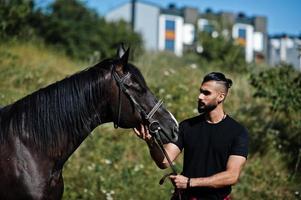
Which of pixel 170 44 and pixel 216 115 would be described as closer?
pixel 216 115

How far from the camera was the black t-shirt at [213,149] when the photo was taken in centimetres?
369

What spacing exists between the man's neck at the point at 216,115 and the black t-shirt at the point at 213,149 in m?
0.03

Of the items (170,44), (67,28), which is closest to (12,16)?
(67,28)

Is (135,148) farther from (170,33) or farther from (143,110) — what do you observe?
(170,33)

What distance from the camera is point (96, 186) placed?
686cm

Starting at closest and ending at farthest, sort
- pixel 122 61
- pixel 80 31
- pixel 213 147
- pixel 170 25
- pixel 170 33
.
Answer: pixel 122 61 < pixel 213 147 < pixel 80 31 < pixel 170 25 < pixel 170 33

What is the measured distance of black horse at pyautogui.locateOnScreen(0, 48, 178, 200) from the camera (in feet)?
11.2

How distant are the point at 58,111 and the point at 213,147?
121cm

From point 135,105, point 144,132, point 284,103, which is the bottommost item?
point 284,103

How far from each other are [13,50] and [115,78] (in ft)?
26.2

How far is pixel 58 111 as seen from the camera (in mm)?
3486

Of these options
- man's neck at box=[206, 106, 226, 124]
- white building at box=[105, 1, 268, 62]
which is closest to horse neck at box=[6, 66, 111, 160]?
man's neck at box=[206, 106, 226, 124]

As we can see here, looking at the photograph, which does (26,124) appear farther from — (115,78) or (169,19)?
(169,19)

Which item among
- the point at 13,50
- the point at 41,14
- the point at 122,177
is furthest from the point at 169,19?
the point at 122,177
